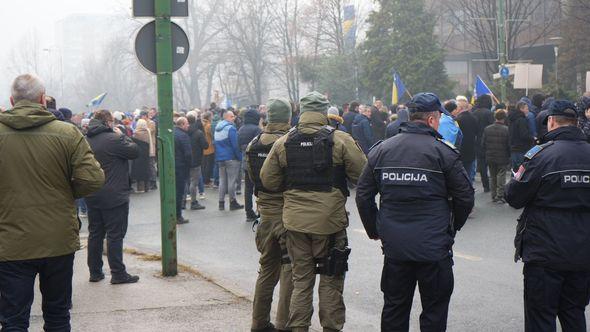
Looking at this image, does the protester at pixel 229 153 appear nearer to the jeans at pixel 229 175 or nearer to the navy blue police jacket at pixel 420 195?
the jeans at pixel 229 175

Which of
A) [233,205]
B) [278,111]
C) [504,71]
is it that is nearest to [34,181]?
[278,111]

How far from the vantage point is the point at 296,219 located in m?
6.07

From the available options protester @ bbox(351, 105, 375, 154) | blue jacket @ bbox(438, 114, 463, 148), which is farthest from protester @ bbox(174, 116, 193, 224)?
protester @ bbox(351, 105, 375, 154)

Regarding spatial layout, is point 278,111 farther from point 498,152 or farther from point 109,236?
point 498,152

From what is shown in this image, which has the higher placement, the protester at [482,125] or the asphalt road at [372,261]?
the protester at [482,125]

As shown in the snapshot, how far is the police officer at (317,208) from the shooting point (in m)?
6.00

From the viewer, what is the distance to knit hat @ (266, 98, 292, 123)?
7.04 meters

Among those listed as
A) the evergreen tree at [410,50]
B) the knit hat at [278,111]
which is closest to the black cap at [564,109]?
the knit hat at [278,111]

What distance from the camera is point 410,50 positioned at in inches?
1507

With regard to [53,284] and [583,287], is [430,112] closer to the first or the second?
[583,287]


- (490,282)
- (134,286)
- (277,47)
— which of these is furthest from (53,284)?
(277,47)

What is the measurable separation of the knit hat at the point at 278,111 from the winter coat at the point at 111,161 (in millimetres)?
2348

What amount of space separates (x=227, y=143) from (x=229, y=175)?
61 centimetres

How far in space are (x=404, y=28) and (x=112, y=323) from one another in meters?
32.7
